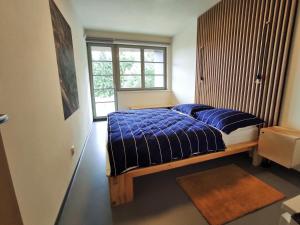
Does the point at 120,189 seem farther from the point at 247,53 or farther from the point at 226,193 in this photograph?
the point at 247,53

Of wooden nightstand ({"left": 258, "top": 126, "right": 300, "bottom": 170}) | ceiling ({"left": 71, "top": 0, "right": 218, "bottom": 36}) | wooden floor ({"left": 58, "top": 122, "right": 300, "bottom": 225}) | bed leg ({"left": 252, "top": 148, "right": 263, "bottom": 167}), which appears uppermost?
ceiling ({"left": 71, "top": 0, "right": 218, "bottom": 36})

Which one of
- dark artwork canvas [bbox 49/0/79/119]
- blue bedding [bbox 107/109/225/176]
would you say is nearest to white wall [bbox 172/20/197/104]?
blue bedding [bbox 107/109/225/176]

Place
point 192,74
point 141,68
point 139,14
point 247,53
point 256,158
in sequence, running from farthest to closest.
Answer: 1. point 141,68
2. point 192,74
3. point 139,14
4. point 247,53
5. point 256,158

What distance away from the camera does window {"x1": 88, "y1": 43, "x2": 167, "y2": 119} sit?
14.8 ft

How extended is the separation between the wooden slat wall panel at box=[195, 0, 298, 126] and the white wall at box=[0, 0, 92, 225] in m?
2.67

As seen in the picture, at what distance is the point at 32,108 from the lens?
1105 mm

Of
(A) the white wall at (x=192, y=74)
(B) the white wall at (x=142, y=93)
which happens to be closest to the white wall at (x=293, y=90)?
(A) the white wall at (x=192, y=74)

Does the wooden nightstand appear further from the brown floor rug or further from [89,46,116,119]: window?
[89,46,116,119]: window

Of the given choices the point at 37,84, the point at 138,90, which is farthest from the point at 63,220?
the point at 138,90

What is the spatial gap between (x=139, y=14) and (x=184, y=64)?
5.63 ft

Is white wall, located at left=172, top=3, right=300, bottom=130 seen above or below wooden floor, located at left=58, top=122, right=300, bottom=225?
above

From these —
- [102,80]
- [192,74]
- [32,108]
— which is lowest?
[32,108]

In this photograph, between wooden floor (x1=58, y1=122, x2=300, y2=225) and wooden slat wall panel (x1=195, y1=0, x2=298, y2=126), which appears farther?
wooden slat wall panel (x1=195, y1=0, x2=298, y2=126)

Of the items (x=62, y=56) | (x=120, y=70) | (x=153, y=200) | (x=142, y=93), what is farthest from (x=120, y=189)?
(x=120, y=70)
